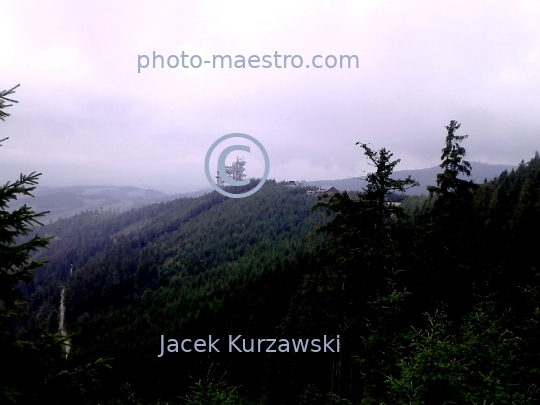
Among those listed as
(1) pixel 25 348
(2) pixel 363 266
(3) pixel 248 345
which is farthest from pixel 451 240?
(1) pixel 25 348

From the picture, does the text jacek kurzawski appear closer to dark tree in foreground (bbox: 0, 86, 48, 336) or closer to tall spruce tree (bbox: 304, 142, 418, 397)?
tall spruce tree (bbox: 304, 142, 418, 397)

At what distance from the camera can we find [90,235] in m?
158

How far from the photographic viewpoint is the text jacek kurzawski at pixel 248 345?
537 cm

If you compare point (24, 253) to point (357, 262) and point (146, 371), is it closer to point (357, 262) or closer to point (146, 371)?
point (357, 262)

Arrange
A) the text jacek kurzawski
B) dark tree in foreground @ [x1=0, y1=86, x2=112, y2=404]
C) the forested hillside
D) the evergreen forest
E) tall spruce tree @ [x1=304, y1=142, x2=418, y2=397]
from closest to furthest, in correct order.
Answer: dark tree in foreground @ [x1=0, y1=86, x2=112, y2=404]
the evergreen forest
the forested hillside
the text jacek kurzawski
tall spruce tree @ [x1=304, y1=142, x2=418, y2=397]

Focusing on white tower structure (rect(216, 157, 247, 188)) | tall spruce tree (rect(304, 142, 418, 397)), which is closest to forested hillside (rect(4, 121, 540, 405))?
tall spruce tree (rect(304, 142, 418, 397))

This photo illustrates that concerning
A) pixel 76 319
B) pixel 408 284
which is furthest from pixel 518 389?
pixel 76 319

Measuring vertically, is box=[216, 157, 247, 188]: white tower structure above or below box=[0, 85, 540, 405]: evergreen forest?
above

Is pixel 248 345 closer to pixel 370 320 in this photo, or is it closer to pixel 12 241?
pixel 370 320

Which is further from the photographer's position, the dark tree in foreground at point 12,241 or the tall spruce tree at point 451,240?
the tall spruce tree at point 451,240

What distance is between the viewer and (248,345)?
5965 mm

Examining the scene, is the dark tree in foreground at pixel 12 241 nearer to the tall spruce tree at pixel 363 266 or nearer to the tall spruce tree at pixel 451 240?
the tall spruce tree at pixel 363 266

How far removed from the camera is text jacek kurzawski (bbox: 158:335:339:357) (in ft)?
17.6

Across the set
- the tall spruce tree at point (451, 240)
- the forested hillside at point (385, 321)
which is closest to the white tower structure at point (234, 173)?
the forested hillside at point (385, 321)
